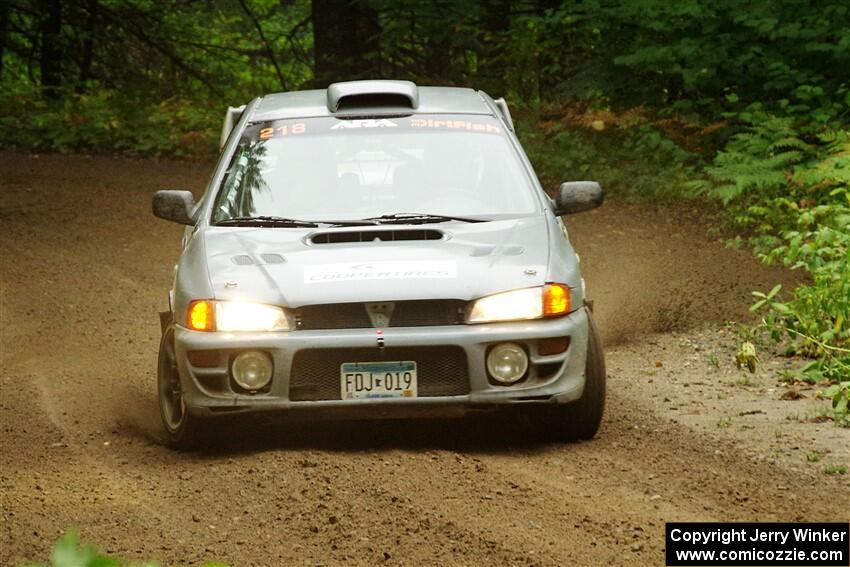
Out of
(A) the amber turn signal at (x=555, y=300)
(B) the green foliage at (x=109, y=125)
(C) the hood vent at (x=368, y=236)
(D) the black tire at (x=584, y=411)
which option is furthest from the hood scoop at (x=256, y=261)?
(B) the green foliage at (x=109, y=125)

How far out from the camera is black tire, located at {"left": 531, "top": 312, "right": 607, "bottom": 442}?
6.84 meters

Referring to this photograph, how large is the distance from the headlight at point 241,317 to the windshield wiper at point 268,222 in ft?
2.69

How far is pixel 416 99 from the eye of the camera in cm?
826

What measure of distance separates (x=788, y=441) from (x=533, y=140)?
11477 mm

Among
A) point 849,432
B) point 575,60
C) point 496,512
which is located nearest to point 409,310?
point 496,512

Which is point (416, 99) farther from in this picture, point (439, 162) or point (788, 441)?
point (788, 441)

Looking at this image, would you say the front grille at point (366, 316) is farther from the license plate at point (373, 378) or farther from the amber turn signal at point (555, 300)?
the amber turn signal at point (555, 300)

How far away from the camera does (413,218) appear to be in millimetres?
7273

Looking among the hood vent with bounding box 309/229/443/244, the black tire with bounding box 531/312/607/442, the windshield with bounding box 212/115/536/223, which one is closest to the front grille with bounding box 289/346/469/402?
the black tire with bounding box 531/312/607/442

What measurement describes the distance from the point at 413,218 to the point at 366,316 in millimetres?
949

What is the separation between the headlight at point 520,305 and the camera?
6.49 metres

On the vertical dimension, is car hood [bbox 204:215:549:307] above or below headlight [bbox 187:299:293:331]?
above

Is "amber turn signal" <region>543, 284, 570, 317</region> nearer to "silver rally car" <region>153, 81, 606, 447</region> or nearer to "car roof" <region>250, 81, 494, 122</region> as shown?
"silver rally car" <region>153, 81, 606, 447</region>

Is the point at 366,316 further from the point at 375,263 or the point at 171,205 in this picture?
the point at 171,205
